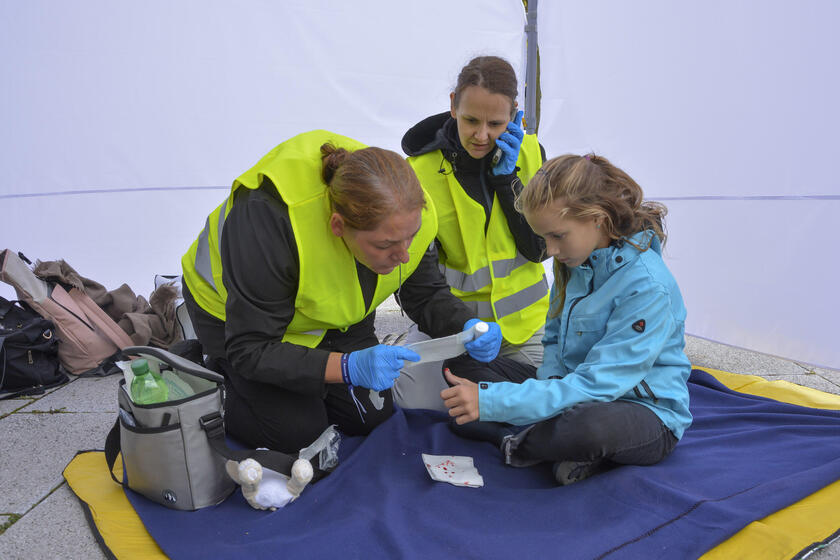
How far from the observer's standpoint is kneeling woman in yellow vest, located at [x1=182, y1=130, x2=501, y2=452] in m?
1.54

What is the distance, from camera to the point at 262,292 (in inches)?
64.4

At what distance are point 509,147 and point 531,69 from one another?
1.81 meters

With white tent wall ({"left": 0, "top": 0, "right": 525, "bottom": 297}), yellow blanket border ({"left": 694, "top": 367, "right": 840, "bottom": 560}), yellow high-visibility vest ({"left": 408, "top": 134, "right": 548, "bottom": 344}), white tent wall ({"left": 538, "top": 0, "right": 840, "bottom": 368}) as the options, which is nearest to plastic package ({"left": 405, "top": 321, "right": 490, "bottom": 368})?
yellow high-visibility vest ({"left": 408, "top": 134, "right": 548, "bottom": 344})

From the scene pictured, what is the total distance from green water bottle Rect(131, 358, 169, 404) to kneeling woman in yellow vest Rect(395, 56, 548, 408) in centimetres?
93

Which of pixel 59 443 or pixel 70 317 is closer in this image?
pixel 59 443

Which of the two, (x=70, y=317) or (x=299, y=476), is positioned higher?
(x=299, y=476)

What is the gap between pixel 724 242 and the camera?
10.1 feet

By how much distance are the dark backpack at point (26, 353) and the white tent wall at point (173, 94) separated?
1.24 metres

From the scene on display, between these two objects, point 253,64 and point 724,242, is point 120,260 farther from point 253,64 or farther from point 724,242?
point 724,242

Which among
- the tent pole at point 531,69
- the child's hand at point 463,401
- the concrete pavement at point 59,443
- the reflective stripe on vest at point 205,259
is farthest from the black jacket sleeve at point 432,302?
the tent pole at point 531,69

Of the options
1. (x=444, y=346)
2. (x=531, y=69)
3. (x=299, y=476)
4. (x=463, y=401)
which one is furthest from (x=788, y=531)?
(x=531, y=69)

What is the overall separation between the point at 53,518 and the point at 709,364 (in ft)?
9.18

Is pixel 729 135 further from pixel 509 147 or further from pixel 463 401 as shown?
pixel 463 401

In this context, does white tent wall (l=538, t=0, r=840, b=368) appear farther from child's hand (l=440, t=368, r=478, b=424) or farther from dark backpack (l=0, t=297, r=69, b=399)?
dark backpack (l=0, t=297, r=69, b=399)
